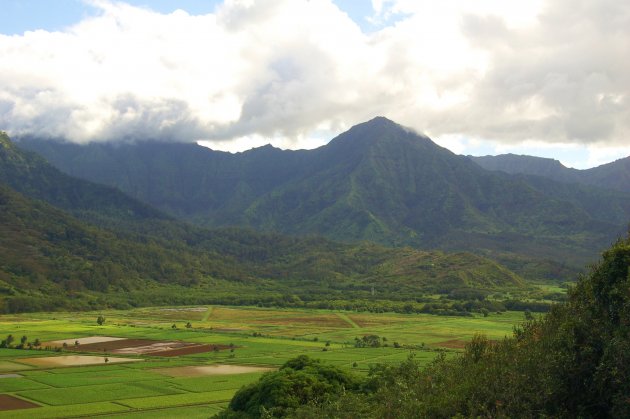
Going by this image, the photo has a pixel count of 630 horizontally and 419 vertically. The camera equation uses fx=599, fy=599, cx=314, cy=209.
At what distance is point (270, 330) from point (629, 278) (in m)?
128

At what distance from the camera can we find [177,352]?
115 metres

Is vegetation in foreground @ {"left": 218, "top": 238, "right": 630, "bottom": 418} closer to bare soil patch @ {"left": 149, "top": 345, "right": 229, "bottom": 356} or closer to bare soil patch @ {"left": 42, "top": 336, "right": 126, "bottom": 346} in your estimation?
bare soil patch @ {"left": 149, "top": 345, "right": 229, "bottom": 356}

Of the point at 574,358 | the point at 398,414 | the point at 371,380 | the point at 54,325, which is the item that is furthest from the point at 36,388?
the point at 54,325

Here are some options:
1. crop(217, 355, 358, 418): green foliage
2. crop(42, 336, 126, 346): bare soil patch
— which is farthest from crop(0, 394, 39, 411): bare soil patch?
crop(42, 336, 126, 346): bare soil patch

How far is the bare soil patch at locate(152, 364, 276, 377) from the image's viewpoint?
306ft

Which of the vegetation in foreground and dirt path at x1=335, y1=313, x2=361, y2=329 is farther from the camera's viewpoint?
dirt path at x1=335, y1=313, x2=361, y2=329

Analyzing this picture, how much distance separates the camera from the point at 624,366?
28.2 meters

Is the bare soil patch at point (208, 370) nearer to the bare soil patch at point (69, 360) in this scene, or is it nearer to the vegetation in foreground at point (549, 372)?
the bare soil patch at point (69, 360)

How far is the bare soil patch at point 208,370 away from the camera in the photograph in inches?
3666

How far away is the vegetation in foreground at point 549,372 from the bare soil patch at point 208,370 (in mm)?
51630

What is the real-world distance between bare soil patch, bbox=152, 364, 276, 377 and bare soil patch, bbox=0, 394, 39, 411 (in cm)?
2327

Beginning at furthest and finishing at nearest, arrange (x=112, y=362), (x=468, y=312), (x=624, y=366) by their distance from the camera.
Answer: (x=468, y=312) → (x=112, y=362) → (x=624, y=366)

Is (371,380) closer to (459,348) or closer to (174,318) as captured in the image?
(459,348)

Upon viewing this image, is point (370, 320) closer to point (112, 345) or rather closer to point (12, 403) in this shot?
point (112, 345)
